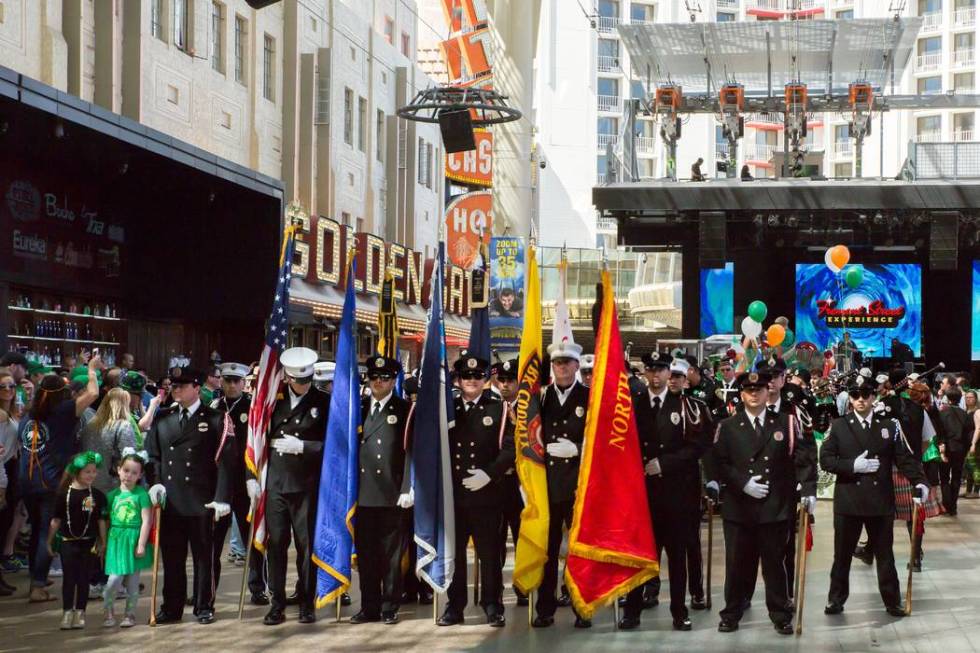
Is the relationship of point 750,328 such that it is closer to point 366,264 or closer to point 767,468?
point 366,264

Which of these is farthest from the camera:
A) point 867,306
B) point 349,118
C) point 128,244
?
point 349,118

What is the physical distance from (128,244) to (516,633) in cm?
1472

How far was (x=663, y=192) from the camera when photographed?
30875mm

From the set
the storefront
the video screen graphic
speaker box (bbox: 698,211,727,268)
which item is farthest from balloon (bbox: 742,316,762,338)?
the video screen graphic

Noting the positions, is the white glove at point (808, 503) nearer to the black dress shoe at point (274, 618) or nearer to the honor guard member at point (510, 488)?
the honor guard member at point (510, 488)

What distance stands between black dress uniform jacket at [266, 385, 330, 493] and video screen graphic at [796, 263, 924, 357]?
2545 cm

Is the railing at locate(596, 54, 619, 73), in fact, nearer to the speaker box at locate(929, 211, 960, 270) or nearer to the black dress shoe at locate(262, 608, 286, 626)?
the speaker box at locate(929, 211, 960, 270)

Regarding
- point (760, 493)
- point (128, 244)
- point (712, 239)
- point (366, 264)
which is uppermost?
point (712, 239)

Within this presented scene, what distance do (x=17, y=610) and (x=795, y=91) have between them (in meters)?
27.8

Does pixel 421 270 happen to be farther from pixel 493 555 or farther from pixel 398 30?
pixel 493 555

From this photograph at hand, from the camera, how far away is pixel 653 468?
33.0 feet

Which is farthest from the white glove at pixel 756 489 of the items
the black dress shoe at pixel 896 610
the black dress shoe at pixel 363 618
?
the black dress shoe at pixel 363 618

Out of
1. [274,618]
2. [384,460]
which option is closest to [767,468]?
[384,460]

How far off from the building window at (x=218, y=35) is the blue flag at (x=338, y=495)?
57.3 ft
